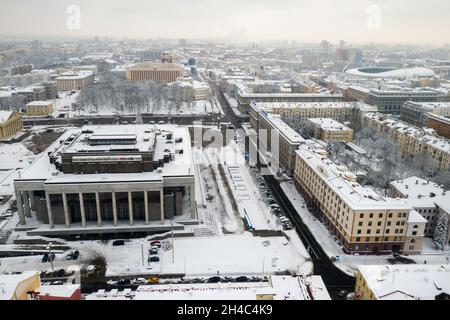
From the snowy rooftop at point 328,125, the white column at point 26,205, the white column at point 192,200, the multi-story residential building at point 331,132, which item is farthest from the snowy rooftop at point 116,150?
the snowy rooftop at point 328,125

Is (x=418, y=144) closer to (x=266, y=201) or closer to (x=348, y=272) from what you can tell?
(x=266, y=201)

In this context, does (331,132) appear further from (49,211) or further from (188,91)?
(188,91)

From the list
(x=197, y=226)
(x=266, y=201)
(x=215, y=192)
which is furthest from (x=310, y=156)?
(x=197, y=226)

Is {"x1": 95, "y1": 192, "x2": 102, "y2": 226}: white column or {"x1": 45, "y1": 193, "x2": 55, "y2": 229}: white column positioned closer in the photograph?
{"x1": 45, "y1": 193, "x2": 55, "y2": 229}: white column

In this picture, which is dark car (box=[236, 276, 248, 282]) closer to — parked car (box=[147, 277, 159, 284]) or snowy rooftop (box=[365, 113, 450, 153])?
parked car (box=[147, 277, 159, 284])

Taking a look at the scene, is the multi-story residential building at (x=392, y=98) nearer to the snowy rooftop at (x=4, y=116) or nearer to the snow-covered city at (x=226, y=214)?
the snow-covered city at (x=226, y=214)

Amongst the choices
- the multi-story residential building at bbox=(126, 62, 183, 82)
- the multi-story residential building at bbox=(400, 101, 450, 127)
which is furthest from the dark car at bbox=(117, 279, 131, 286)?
the multi-story residential building at bbox=(126, 62, 183, 82)

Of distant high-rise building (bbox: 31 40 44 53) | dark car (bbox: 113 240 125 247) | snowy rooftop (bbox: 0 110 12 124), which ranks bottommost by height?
dark car (bbox: 113 240 125 247)
